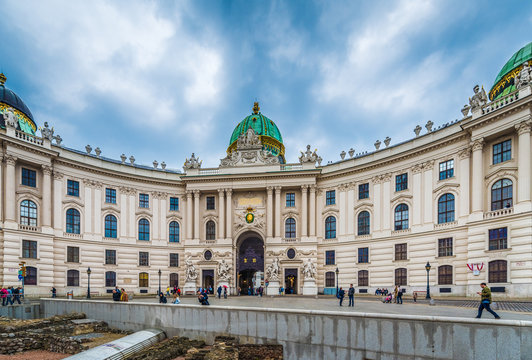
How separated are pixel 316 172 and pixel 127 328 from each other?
32.2 meters

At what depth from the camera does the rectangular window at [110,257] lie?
45.7 m

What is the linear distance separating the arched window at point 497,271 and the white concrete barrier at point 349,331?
824 inches

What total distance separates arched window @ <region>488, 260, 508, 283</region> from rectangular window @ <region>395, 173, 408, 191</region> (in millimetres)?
13326

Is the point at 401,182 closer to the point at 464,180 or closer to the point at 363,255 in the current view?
the point at 464,180

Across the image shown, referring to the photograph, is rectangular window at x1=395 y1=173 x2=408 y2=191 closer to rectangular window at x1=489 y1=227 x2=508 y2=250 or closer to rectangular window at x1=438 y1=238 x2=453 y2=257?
rectangular window at x1=438 y1=238 x2=453 y2=257

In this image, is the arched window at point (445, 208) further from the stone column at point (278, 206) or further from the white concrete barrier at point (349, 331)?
the white concrete barrier at point (349, 331)

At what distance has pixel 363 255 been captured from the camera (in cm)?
4409

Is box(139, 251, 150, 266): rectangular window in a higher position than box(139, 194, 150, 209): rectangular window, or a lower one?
lower

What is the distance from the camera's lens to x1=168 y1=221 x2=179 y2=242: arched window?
5175cm

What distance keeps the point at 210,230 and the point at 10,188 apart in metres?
25.7

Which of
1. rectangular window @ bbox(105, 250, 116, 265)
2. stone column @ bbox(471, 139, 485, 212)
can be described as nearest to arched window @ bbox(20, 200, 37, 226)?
rectangular window @ bbox(105, 250, 116, 265)

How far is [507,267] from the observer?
29438 millimetres

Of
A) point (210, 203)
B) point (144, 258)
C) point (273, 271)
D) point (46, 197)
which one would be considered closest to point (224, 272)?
point (273, 271)

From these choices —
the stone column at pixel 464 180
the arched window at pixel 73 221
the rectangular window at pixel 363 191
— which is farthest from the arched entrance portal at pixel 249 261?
the stone column at pixel 464 180
